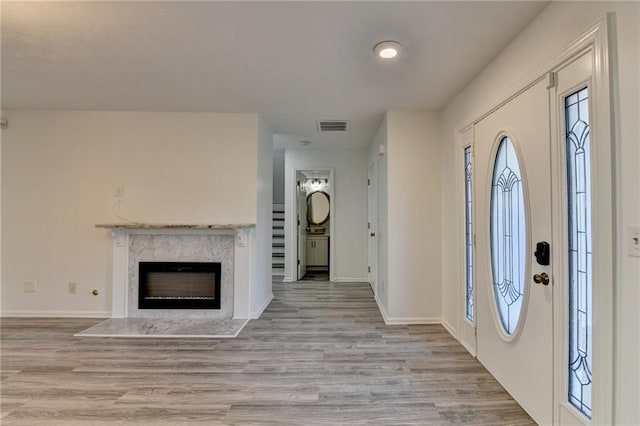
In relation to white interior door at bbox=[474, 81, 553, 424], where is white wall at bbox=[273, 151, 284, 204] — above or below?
above

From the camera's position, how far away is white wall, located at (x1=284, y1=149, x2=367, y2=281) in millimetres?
5699

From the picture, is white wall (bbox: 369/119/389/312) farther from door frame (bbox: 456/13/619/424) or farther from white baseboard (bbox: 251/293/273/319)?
door frame (bbox: 456/13/619/424)

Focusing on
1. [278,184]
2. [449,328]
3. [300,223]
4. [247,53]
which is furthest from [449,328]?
[278,184]

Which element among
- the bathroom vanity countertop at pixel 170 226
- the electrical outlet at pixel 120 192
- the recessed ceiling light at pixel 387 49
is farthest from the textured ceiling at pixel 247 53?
the bathroom vanity countertop at pixel 170 226

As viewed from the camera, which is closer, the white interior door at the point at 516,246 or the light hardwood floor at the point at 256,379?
the white interior door at the point at 516,246

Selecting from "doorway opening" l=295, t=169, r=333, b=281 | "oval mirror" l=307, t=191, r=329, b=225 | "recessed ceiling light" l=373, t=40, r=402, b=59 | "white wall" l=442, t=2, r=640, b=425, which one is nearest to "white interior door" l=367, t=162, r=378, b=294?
"doorway opening" l=295, t=169, r=333, b=281

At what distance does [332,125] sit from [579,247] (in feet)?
10.3

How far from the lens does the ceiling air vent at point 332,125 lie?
3.96 m

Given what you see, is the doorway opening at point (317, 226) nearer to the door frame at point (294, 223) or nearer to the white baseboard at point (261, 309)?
the door frame at point (294, 223)

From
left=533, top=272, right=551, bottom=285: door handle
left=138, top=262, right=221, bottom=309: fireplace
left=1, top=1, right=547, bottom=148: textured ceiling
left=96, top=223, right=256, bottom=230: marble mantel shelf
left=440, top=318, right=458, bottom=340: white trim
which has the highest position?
left=1, top=1, right=547, bottom=148: textured ceiling

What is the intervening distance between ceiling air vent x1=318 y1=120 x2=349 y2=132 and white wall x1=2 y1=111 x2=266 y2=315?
0.92 metres

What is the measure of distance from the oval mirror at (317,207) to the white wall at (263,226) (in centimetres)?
288

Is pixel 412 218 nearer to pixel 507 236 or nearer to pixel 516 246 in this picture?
pixel 507 236

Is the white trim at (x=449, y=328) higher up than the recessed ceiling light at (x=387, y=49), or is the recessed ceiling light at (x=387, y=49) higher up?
the recessed ceiling light at (x=387, y=49)
